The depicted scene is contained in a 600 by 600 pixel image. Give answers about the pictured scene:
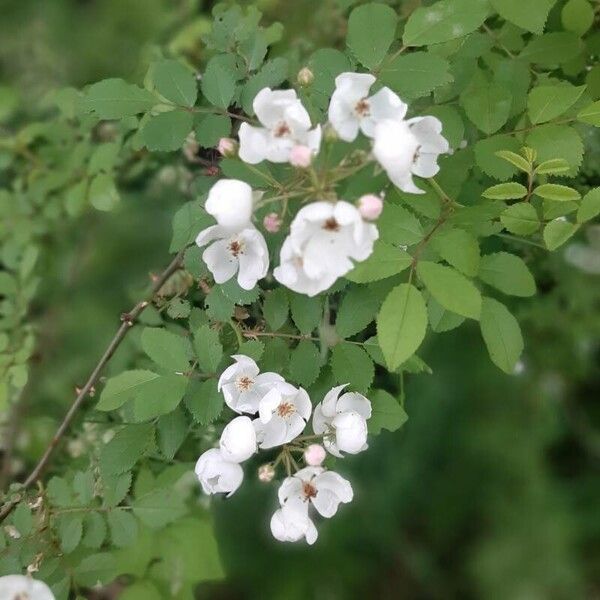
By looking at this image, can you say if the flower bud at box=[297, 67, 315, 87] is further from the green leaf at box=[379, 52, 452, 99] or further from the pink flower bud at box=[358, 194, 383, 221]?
the pink flower bud at box=[358, 194, 383, 221]

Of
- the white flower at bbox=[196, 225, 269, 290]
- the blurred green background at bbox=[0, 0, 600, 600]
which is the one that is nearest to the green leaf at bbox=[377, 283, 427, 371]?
the white flower at bbox=[196, 225, 269, 290]

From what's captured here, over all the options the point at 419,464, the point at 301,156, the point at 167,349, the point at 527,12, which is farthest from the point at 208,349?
the point at 419,464

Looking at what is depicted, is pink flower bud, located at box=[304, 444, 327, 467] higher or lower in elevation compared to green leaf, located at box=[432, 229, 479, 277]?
lower

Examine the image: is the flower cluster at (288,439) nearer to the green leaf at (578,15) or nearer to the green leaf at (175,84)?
the green leaf at (175,84)

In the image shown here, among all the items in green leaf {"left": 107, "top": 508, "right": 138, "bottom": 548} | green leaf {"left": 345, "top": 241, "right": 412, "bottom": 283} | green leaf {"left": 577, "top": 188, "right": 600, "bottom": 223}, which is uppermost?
green leaf {"left": 345, "top": 241, "right": 412, "bottom": 283}

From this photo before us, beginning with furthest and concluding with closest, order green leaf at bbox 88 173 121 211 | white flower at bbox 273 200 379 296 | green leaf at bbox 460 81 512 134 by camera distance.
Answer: green leaf at bbox 88 173 121 211, green leaf at bbox 460 81 512 134, white flower at bbox 273 200 379 296

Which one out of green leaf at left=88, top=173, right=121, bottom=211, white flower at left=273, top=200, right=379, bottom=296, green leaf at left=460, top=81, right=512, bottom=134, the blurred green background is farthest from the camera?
the blurred green background

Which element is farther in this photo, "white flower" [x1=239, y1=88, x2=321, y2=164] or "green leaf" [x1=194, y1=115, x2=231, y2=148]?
"green leaf" [x1=194, y1=115, x2=231, y2=148]
